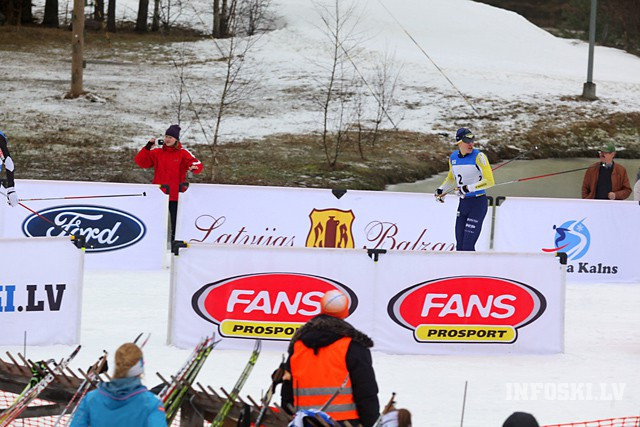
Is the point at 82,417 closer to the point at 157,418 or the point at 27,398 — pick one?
the point at 157,418

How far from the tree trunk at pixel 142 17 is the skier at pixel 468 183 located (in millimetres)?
33780

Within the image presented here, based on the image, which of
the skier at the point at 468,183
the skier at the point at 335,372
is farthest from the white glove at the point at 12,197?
the skier at the point at 335,372

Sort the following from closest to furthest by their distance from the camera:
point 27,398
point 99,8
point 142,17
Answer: point 27,398 < point 99,8 < point 142,17

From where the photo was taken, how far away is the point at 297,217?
13.8 meters

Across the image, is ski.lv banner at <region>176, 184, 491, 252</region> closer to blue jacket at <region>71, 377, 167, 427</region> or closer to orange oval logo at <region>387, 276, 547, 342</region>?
orange oval logo at <region>387, 276, 547, 342</region>

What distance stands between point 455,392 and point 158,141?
657 cm

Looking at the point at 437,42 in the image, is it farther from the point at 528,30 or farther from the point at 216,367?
the point at 216,367

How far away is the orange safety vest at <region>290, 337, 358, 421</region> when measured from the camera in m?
5.66

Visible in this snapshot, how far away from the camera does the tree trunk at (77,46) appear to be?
95.7 ft

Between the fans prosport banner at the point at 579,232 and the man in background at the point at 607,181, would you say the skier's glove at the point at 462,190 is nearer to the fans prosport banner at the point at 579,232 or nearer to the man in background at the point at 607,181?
the fans prosport banner at the point at 579,232

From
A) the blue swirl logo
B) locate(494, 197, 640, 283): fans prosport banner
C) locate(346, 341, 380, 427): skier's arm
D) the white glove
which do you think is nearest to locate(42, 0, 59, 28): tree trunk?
the white glove

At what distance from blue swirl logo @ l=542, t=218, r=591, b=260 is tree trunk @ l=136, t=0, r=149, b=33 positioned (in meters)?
33.0

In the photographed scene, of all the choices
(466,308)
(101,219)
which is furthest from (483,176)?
(101,219)

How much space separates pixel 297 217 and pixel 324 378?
Result: 818 cm
